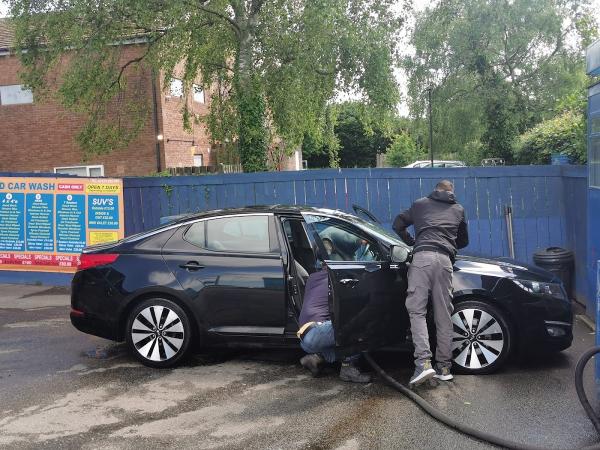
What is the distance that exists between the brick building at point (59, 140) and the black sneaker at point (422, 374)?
16.1 m

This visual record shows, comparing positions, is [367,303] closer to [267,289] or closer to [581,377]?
[267,289]

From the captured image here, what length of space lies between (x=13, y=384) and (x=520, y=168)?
7448 mm

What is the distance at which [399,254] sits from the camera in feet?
17.5

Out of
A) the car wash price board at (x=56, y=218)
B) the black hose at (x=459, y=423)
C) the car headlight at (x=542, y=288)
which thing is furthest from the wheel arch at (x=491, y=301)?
the car wash price board at (x=56, y=218)

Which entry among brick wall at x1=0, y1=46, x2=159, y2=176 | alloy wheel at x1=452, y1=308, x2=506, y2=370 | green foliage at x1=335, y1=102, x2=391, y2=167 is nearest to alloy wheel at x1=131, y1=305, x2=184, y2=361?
alloy wheel at x1=452, y1=308, x2=506, y2=370

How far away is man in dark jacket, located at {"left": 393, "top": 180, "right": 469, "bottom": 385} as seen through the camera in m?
5.10

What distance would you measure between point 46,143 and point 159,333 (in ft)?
55.4

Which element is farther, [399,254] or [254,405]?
[399,254]

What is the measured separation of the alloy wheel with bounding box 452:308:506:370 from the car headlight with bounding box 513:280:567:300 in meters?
0.40

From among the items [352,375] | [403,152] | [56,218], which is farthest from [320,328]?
[403,152]

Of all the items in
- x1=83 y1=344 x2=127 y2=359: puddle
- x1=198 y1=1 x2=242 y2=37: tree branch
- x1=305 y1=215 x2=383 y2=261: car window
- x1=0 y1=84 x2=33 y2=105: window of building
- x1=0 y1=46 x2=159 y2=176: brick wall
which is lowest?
x1=83 y1=344 x2=127 y2=359: puddle

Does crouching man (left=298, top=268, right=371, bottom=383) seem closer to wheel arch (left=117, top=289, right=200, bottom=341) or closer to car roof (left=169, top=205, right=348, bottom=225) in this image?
car roof (left=169, top=205, right=348, bottom=225)

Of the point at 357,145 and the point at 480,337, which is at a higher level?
the point at 357,145

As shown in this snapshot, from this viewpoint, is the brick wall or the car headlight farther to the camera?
the brick wall
